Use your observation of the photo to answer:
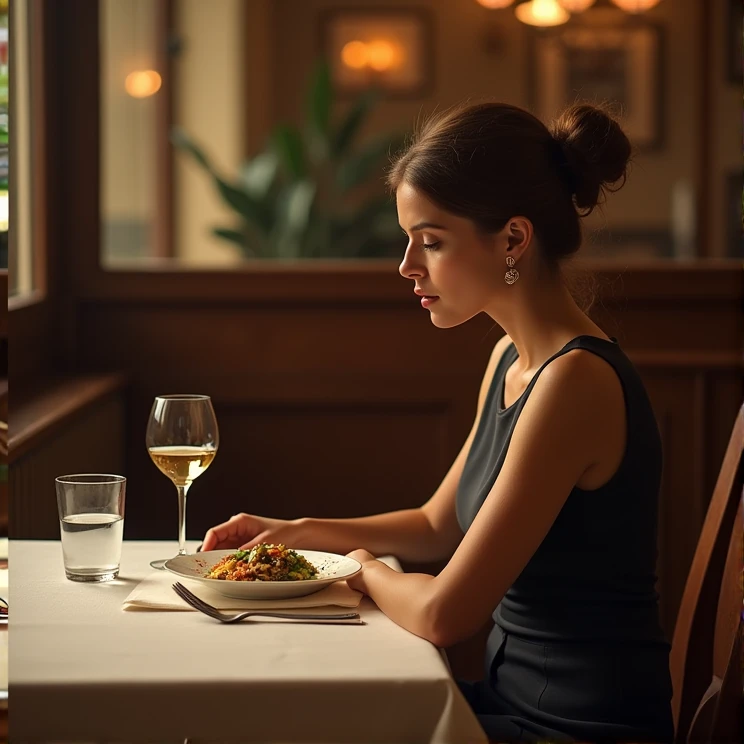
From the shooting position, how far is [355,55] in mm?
7211

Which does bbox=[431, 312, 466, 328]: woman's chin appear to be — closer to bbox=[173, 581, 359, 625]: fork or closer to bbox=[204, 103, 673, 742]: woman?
bbox=[204, 103, 673, 742]: woman

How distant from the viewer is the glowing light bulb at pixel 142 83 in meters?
5.26

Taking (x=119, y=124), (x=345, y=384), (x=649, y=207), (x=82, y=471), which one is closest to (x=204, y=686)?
(x=82, y=471)

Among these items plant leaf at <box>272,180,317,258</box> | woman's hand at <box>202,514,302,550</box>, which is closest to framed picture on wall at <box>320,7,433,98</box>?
plant leaf at <box>272,180,317,258</box>

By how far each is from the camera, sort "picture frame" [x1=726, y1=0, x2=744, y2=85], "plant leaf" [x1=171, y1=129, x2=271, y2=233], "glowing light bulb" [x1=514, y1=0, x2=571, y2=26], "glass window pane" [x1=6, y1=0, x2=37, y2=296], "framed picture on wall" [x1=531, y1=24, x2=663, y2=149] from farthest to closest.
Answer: "framed picture on wall" [x1=531, y1=24, x2=663, y2=149], "picture frame" [x1=726, y1=0, x2=744, y2=85], "glowing light bulb" [x1=514, y1=0, x2=571, y2=26], "plant leaf" [x1=171, y1=129, x2=271, y2=233], "glass window pane" [x1=6, y1=0, x2=37, y2=296]

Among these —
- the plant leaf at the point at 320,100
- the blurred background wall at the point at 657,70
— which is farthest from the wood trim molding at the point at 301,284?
the blurred background wall at the point at 657,70

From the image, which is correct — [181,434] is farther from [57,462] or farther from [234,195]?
[234,195]

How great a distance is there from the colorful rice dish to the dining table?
0.49 ft

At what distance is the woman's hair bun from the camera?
1464mm

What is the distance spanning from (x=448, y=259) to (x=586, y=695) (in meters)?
0.57

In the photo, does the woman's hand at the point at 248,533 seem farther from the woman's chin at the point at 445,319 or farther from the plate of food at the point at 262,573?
the woman's chin at the point at 445,319

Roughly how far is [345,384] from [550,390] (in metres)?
1.41

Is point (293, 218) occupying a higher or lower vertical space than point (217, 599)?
higher

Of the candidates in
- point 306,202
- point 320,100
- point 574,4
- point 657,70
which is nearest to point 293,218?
point 306,202
